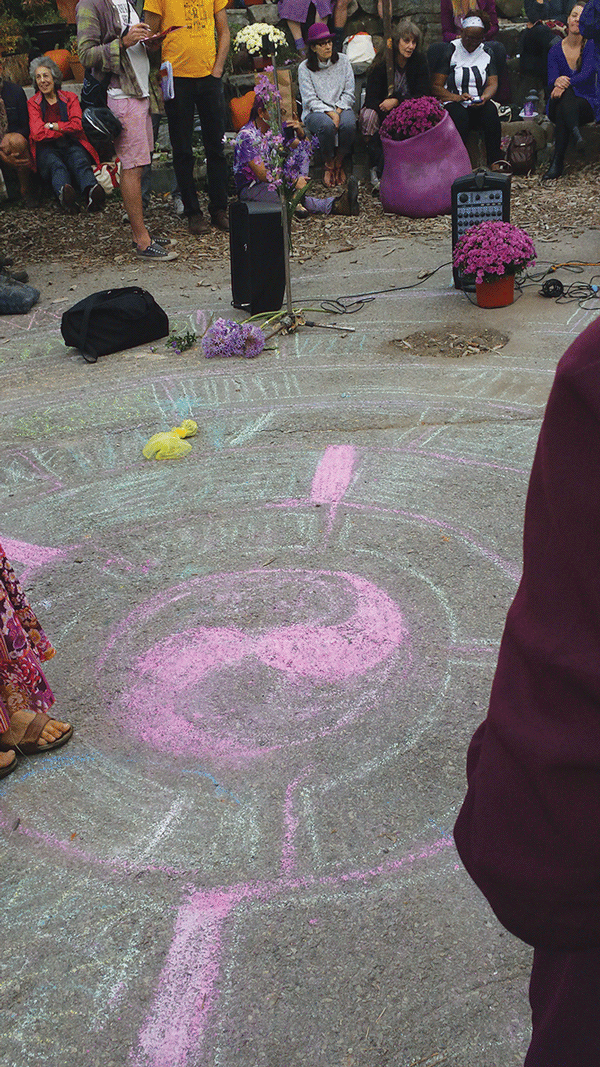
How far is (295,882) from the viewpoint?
2037 millimetres

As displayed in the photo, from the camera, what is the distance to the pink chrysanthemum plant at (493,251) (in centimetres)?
558

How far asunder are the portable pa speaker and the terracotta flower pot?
324 millimetres

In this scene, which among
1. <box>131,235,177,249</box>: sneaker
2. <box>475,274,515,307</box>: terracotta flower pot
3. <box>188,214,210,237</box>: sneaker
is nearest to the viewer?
<box>475,274,515,307</box>: terracotta flower pot

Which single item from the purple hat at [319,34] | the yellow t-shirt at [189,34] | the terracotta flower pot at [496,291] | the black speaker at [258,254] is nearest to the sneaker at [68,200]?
the yellow t-shirt at [189,34]

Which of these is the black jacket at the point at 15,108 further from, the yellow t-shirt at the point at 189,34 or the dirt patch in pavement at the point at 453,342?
the dirt patch in pavement at the point at 453,342

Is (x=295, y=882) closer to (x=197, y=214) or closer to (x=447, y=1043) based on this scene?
(x=447, y=1043)

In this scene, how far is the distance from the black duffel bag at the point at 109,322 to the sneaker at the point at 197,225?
2.35 m

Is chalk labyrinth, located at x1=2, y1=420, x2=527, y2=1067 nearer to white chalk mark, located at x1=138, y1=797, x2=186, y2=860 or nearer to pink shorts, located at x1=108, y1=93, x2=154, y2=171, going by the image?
white chalk mark, located at x1=138, y1=797, x2=186, y2=860

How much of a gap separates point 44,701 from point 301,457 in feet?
6.25

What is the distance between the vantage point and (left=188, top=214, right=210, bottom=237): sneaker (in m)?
7.72

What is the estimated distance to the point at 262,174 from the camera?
23.6ft

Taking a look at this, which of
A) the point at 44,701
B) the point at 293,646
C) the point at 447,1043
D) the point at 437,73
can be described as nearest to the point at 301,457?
the point at 293,646

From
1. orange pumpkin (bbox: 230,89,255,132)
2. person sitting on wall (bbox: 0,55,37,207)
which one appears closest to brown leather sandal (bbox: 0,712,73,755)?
person sitting on wall (bbox: 0,55,37,207)

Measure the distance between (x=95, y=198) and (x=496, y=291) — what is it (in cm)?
451
